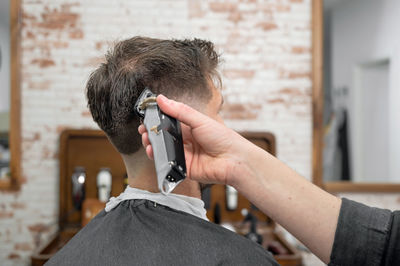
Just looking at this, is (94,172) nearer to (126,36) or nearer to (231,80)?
(126,36)

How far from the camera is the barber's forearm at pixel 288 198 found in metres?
0.85

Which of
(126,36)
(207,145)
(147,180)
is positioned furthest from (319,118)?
(207,145)

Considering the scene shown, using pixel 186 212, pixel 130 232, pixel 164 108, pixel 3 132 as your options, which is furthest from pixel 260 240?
pixel 3 132

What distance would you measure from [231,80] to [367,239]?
6.75 ft

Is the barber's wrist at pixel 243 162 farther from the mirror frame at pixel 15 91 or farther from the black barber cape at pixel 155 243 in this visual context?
the mirror frame at pixel 15 91

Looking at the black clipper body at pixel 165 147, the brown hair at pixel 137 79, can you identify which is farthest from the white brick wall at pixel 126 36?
the black clipper body at pixel 165 147

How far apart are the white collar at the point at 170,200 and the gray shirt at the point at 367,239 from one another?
42 centimetres

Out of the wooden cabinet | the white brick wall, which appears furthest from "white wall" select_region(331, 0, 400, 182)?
the wooden cabinet

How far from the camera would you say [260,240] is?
2.22 m

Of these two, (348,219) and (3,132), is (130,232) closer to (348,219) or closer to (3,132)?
(348,219)

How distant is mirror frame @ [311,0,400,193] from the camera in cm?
276

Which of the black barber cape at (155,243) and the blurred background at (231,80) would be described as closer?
the black barber cape at (155,243)

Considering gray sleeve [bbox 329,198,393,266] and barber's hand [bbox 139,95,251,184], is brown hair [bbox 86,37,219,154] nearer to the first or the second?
barber's hand [bbox 139,95,251,184]

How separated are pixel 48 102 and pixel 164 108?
218 cm
